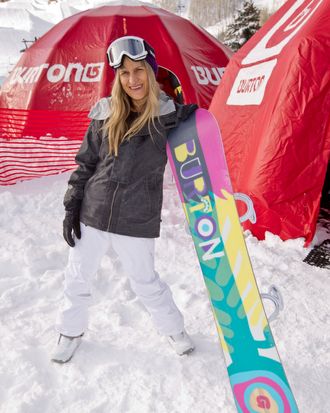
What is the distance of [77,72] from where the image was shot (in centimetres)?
650

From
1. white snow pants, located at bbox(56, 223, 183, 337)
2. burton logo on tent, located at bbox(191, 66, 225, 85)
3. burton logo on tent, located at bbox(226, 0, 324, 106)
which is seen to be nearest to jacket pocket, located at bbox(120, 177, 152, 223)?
white snow pants, located at bbox(56, 223, 183, 337)

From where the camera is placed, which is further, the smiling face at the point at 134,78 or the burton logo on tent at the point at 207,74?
the burton logo on tent at the point at 207,74

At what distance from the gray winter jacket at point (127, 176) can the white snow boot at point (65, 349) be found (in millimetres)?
804

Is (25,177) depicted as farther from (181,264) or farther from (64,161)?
(181,264)

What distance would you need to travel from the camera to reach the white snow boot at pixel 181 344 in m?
2.46

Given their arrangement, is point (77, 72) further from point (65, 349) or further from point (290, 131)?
point (65, 349)

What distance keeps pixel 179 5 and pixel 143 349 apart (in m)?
59.2

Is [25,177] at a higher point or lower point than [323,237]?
lower

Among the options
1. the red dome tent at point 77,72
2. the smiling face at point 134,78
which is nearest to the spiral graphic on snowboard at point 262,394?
the smiling face at point 134,78

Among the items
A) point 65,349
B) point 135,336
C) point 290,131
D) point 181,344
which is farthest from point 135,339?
point 290,131

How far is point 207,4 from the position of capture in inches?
1625

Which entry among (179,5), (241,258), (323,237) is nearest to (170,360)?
(241,258)

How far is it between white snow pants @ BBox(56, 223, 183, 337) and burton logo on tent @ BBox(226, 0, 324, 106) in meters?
2.49

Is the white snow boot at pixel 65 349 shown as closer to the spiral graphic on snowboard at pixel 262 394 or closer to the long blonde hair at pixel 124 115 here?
the spiral graphic on snowboard at pixel 262 394
